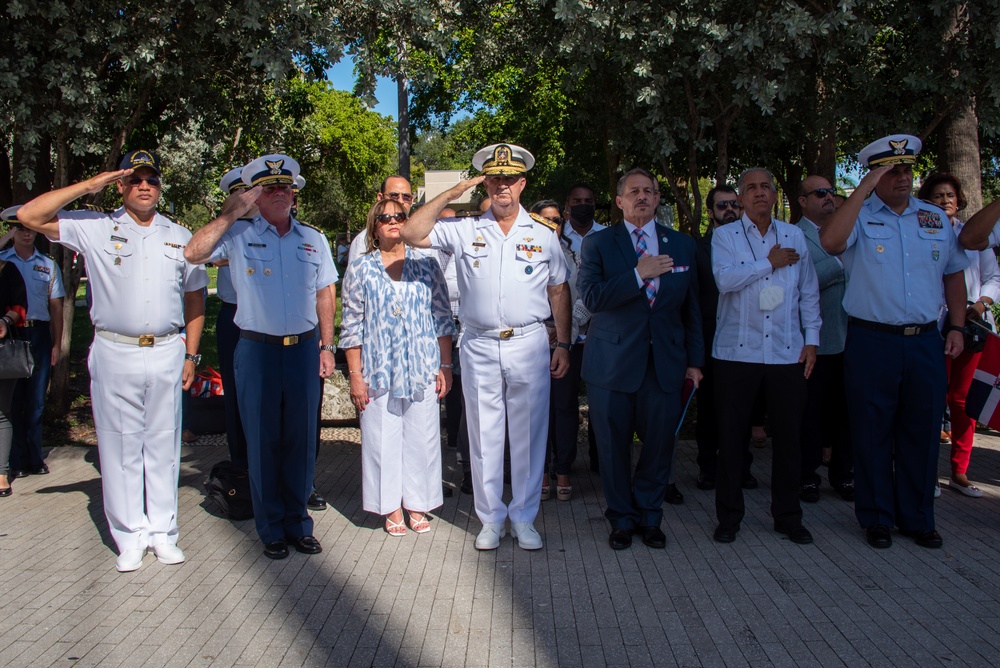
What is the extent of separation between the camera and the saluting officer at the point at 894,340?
5.05m

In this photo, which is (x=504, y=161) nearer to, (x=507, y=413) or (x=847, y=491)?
(x=507, y=413)

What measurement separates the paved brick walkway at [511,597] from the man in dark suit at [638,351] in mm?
359

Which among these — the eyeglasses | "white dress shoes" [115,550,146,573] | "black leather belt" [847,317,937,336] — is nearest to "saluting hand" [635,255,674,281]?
"black leather belt" [847,317,937,336]

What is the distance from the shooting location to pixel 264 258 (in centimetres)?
502

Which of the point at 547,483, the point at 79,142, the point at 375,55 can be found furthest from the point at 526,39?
the point at 547,483

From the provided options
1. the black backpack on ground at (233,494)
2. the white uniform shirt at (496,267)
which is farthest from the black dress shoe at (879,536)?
the black backpack on ground at (233,494)

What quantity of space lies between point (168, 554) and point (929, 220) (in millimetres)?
4965

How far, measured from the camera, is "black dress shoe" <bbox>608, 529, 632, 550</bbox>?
16.6 ft

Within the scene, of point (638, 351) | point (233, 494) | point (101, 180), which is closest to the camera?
point (101, 180)

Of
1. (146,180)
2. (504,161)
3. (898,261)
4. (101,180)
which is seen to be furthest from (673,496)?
(101,180)

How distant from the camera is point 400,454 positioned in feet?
17.8

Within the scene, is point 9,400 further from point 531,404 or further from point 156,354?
point 531,404

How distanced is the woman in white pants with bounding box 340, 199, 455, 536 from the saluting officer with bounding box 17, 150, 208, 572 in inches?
41.9

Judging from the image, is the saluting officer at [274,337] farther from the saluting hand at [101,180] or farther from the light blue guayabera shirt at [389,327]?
the saluting hand at [101,180]
